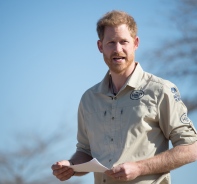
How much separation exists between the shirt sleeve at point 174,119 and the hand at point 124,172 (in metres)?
0.35

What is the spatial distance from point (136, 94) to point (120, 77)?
174mm

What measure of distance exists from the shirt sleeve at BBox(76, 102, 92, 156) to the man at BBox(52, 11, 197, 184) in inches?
5.2

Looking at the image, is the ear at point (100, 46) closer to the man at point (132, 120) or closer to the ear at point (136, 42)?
the man at point (132, 120)

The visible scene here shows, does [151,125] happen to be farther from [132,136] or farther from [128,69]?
[128,69]

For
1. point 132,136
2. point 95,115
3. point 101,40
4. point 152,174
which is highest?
point 101,40

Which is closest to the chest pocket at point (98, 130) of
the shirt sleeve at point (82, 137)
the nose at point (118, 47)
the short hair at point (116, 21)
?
the shirt sleeve at point (82, 137)

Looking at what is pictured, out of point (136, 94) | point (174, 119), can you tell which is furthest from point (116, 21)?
point (174, 119)

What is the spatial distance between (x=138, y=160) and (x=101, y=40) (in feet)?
2.68

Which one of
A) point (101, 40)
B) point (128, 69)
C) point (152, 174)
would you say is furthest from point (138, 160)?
point (101, 40)

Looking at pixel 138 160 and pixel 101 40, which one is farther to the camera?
pixel 101 40

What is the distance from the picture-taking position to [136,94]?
3.20 m

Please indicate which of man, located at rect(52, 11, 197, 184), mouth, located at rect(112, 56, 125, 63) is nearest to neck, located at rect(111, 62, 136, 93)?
man, located at rect(52, 11, 197, 184)

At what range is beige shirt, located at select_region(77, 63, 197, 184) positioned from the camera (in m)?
3.08

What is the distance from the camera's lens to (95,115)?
333 cm
